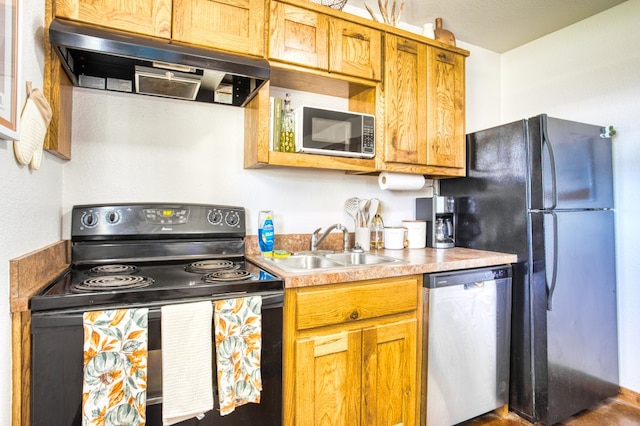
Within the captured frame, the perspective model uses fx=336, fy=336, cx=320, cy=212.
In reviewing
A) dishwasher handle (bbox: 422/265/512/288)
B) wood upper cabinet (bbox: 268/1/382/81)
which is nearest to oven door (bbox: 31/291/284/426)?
dishwasher handle (bbox: 422/265/512/288)

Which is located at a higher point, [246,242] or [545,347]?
[246,242]

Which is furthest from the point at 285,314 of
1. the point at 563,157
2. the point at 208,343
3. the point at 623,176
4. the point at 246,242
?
the point at 623,176

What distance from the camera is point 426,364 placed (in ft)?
5.39

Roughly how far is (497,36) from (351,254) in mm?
2070

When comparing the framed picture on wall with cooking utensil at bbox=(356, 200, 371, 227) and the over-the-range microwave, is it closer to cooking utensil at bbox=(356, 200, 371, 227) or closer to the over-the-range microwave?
the over-the-range microwave

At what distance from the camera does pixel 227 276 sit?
131 cm

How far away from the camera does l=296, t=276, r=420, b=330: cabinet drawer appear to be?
1368 mm

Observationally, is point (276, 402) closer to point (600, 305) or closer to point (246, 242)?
point (246, 242)

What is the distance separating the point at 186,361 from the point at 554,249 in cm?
188

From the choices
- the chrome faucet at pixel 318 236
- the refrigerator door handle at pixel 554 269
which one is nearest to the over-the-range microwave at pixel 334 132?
the chrome faucet at pixel 318 236

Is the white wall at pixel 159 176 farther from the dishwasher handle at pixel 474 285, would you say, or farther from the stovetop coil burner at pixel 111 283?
the dishwasher handle at pixel 474 285

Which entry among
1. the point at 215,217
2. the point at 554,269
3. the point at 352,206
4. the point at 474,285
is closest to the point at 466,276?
the point at 474,285

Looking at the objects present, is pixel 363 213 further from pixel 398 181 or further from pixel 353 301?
pixel 353 301

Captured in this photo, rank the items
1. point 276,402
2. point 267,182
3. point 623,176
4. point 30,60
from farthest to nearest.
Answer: point 623,176 → point 267,182 → point 276,402 → point 30,60
